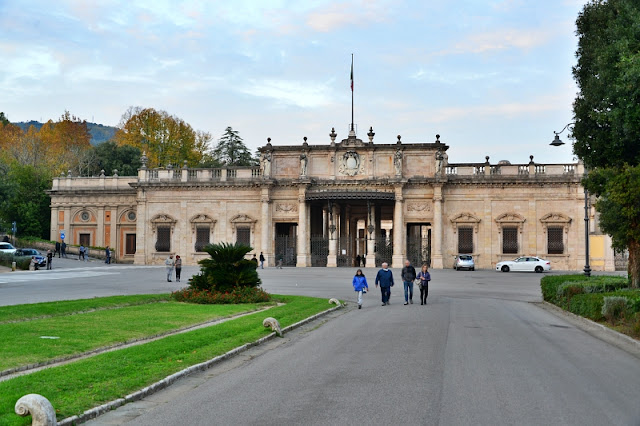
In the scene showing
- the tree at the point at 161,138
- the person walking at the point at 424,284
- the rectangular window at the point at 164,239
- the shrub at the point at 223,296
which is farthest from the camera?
the tree at the point at 161,138

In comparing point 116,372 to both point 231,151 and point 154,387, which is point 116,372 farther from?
point 231,151

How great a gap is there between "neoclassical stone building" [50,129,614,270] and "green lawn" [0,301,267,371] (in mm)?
33678

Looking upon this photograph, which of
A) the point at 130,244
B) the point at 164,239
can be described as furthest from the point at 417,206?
the point at 130,244

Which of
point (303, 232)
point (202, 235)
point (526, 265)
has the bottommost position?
point (526, 265)

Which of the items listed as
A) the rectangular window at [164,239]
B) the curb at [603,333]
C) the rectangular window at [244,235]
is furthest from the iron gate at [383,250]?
the curb at [603,333]

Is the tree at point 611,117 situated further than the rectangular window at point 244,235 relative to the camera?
No

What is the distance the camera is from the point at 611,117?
1702 centimetres

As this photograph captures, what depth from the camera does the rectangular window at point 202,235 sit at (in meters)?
59.3

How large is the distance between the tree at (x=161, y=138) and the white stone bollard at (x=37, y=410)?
249 ft

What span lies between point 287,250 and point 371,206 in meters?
7.90

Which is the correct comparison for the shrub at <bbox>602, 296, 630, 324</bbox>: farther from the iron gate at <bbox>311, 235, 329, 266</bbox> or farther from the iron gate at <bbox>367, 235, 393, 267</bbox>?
the iron gate at <bbox>311, 235, 329, 266</bbox>

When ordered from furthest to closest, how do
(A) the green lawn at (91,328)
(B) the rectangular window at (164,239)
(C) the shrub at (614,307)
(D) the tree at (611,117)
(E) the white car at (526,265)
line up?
(B) the rectangular window at (164,239) → (E) the white car at (526,265) → (C) the shrub at (614,307) → (D) the tree at (611,117) → (A) the green lawn at (91,328)

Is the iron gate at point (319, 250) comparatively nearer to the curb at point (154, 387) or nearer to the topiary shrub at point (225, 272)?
the topiary shrub at point (225, 272)

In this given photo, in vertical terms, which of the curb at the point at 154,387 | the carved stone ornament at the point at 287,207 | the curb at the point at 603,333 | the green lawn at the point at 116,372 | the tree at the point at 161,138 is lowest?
the curb at the point at 603,333
